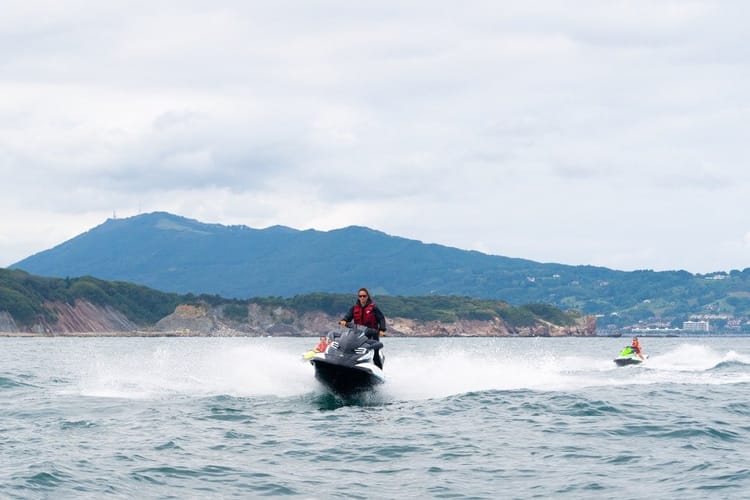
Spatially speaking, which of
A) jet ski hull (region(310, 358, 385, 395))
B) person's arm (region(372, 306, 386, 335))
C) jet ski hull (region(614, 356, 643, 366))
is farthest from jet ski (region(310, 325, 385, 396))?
jet ski hull (region(614, 356, 643, 366))

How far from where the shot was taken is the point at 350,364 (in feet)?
80.4

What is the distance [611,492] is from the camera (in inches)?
591

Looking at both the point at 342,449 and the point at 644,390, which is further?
the point at 644,390

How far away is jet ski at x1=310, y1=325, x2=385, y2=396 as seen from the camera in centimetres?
2461

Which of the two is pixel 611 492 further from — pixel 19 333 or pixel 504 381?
pixel 19 333

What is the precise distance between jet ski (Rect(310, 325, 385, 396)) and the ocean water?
0.48 metres

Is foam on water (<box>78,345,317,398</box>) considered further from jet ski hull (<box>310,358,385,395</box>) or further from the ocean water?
jet ski hull (<box>310,358,385,395</box>)

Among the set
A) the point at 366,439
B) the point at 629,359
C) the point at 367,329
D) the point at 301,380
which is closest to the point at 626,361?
the point at 629,359

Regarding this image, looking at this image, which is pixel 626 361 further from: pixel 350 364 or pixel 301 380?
pixel 350 364

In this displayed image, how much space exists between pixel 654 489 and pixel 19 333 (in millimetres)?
182382

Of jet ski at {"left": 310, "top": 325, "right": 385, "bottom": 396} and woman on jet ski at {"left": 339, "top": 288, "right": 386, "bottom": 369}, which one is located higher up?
woman on jet ski at {"left": 339, "top": 288, "right": 386, "bottom": 369}

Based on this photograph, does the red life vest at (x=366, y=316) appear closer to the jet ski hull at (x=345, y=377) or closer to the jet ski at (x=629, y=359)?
the jet ski hull at (x=345, y=377)

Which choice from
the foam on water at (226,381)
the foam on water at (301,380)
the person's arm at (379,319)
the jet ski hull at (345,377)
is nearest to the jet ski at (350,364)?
the jet ski hull at (345,377)

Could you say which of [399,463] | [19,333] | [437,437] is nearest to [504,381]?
[437,437]
